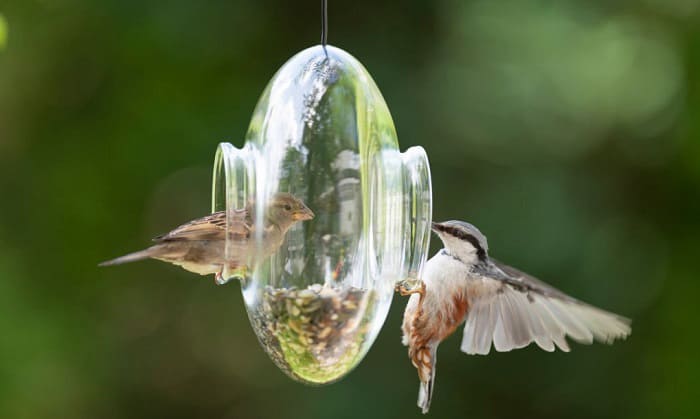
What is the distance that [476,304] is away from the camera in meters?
2.83

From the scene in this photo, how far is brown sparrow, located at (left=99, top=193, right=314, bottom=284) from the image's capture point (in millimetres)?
2150

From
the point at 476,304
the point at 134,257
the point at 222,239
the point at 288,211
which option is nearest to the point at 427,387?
the point at 476,304

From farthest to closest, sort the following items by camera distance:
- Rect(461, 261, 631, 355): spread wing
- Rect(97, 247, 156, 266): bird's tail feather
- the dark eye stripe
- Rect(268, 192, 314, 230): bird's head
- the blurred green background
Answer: the blurred green background < the dark eye stripe < Rect(461, 261, 631, 355): spread wing < Rect(268, 192, 314, 230): bird's head < Rect(97, 247, 156, 266): bird's tail feather

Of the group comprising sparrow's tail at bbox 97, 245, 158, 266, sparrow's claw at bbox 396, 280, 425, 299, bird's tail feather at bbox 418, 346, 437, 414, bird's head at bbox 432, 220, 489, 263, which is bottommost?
bird's tail feather at bbox 418, 346, 437, 414

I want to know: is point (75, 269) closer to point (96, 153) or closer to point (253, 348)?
point (96, 153)

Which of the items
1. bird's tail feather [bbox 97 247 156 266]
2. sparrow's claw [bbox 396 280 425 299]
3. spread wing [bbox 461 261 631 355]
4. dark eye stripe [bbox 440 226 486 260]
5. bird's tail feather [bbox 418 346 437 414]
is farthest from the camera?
bird's tail feather [bbox 418 346 437 414]

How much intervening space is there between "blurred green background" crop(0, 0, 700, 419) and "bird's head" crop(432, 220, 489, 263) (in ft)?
7.27

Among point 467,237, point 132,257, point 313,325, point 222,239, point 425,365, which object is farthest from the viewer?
point 425,365

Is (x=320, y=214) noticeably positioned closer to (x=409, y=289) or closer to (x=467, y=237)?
(x=409, y=289)

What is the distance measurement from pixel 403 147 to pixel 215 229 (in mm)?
2873

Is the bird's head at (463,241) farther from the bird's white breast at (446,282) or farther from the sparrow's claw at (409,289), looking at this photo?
the sparrow's claw at (409,289)

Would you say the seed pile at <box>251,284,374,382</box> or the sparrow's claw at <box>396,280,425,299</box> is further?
the sparrow's claw at <box>396,280,425,299</box>

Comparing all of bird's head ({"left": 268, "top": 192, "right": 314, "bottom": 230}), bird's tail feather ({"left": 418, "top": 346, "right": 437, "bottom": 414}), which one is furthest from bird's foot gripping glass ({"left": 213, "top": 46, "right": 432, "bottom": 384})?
bird's tail feather ({"left": 418, "top": 346, "right": 437, "bottom": 414})

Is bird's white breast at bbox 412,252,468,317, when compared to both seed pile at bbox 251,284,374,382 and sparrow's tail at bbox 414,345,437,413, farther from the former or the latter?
seed pile at bbox 251,284,374,382
